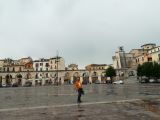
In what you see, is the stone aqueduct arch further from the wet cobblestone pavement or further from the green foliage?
the wet cobblestone pavement

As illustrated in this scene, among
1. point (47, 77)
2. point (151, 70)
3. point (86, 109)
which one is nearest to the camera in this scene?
point (86, 109)

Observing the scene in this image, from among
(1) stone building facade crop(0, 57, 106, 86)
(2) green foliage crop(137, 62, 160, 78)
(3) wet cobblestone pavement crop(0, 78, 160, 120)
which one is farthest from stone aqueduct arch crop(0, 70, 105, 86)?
(3) wet cobblestone pavement crop(0, 78, 160, 120)

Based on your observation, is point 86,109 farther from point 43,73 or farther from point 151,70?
point 43,73

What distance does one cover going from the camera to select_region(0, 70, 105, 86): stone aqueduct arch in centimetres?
14812

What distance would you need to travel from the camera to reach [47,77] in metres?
155

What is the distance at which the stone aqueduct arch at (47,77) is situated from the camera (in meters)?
148

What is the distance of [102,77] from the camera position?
162 metres

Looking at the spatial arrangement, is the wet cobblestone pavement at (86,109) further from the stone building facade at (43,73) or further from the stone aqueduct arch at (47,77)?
the stone aqueduct arch at (47,77)

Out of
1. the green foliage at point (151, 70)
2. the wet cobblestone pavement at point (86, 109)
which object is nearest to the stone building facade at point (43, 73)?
the green foliage at point (151, 70)

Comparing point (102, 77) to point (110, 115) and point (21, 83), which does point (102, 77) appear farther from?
point (110, 115)

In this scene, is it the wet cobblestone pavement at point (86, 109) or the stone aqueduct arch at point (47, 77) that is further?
the stone aqueduct arch at point (47, 77)

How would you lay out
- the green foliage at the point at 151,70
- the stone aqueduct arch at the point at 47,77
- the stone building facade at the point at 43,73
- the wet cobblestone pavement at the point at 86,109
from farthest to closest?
1. the stone building facade at the point at 43,73
2. the stone aqueduct arch at the point at 47,77
3. the green foliage at the point at 151,70
4. the wet cobblestone pavement at the point at 86,109

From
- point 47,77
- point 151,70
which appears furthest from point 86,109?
point 47,77

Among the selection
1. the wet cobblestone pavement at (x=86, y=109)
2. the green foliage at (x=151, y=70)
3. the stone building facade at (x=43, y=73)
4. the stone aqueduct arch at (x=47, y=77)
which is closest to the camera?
the wet cobblestone pavement at (x=86, y=109)
